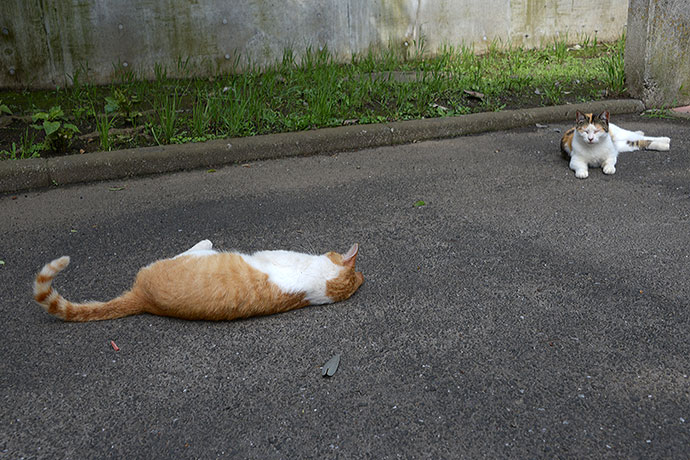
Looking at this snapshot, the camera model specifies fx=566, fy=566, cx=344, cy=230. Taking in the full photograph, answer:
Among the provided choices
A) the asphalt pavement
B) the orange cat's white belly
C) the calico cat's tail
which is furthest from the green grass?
the orange cat's white belly

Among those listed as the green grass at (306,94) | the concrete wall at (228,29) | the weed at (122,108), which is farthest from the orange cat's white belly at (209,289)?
the concrete wall at (228,29)

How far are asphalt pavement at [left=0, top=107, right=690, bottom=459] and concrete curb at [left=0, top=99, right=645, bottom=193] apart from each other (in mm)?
173

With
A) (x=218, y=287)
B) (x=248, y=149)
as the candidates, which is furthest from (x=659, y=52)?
(x=218, y=287)

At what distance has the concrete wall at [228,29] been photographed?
231 inches

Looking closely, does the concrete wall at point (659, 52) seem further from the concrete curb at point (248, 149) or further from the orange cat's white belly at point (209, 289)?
the orange cat's white belly at point (209, 289)

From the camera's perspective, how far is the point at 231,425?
6.42 feet

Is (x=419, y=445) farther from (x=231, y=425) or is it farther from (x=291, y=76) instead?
(x=291, y=76)

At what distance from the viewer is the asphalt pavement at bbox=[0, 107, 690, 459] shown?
6.25 ft

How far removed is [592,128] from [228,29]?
4.33m

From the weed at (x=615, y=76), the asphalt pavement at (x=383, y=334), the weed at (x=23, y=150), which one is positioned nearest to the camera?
the asphalt pavement at (x=383, y=334)

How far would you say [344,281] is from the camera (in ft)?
8.81

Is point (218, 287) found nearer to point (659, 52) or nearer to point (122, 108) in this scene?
point (122, 108)

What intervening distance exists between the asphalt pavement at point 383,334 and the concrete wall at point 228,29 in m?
2.51

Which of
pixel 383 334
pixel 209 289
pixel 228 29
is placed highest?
pixel 228 29
